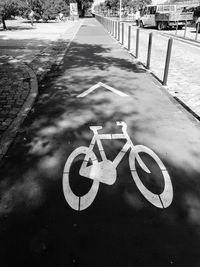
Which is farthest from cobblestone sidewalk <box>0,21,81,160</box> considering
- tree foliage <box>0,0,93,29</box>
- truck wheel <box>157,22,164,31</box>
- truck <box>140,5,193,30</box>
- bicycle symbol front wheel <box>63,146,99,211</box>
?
truck wheel <box>157,22,164,31</box>

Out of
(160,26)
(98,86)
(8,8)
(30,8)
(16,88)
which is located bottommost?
(160,26)

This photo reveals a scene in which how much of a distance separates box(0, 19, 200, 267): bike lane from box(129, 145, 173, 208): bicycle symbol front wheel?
0.5 inches

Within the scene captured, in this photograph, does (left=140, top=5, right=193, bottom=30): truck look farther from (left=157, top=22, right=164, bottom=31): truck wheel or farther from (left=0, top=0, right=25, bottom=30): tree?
(left=0, top=0, right=25, bottom=30): tree

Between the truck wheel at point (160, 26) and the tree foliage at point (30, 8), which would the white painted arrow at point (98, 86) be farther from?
the truck wheel at point (160, 26)

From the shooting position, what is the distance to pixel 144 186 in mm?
3123

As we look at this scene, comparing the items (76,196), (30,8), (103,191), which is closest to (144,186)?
(103,191)

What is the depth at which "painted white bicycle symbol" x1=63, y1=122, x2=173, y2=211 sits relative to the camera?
9.57 feet

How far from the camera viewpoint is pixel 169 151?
3.91 meters

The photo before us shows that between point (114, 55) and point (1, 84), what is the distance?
6.62 meters

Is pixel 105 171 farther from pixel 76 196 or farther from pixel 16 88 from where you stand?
pixel 16 88

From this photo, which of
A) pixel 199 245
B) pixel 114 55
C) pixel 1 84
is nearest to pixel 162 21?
pixel 114 55

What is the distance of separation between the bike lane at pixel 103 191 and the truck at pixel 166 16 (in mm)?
21444

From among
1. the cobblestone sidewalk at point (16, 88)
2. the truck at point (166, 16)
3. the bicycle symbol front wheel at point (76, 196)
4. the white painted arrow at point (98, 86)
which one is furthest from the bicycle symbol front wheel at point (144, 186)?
the truck at point (166, 16)

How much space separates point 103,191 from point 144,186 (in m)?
0.51
